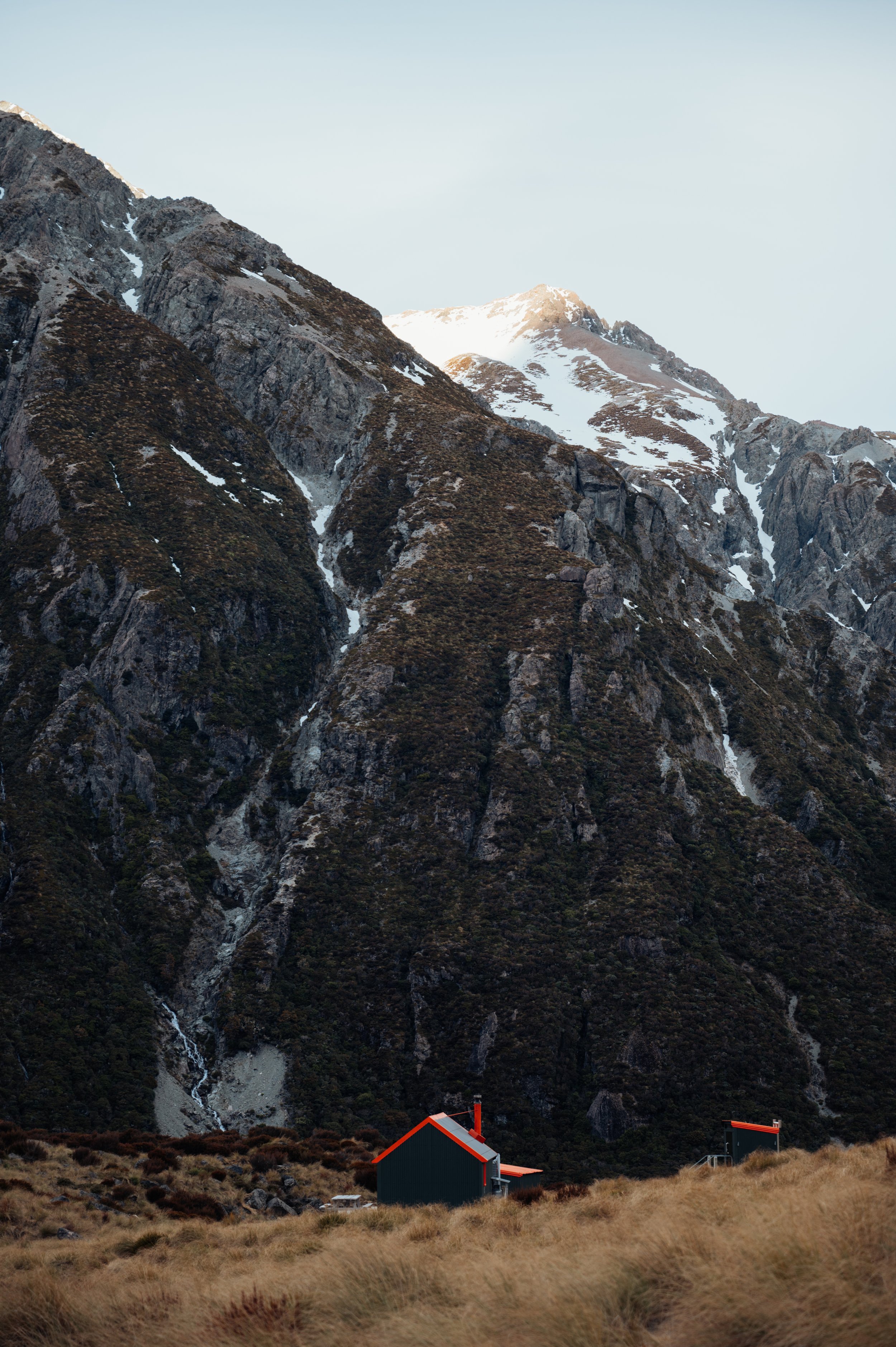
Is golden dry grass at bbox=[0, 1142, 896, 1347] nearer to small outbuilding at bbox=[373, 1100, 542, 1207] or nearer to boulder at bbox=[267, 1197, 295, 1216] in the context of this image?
small outbuilding at bbox=[373, 1100, 542, 1207]

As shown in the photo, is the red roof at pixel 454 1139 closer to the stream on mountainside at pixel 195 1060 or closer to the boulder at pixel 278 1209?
the boulder at pixel 278 1209

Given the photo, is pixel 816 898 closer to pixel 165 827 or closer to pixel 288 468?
pixel 165 827

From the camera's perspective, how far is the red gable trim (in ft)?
93.9

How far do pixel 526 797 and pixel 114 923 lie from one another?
1519 inches

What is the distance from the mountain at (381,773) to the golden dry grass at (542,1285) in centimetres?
4410

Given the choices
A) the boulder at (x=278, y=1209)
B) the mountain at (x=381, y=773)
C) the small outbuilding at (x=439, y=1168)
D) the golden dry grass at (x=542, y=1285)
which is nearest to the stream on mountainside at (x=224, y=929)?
the mountain at (x=381, y=773)

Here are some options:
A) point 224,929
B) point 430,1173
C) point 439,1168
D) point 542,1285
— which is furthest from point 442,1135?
point 224,929

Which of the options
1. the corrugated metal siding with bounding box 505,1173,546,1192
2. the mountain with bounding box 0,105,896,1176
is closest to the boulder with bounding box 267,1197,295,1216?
the corrugated metal siding with bounding box 505,1173,546,1192

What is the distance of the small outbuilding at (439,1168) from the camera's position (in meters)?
28.6

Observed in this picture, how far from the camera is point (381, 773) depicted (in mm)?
85000

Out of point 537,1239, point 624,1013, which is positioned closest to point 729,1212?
point 537,1239

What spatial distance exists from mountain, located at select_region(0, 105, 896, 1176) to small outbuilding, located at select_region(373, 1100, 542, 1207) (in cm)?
3038

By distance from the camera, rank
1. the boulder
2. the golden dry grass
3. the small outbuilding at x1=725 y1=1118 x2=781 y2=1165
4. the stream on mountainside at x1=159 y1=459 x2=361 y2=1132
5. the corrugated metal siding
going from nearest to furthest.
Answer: the golden dry grass → the corrugated metal siding → the boulder → the small outbuilding at x1=725 y1=1118 x2=781 y2=1165 → the stream on mountainside at x1=159 y1=459 x2=361 y2=1132

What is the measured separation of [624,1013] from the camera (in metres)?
67.7
